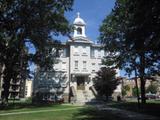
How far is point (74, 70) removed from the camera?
2368 inches

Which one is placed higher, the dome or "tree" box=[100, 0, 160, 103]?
the dome

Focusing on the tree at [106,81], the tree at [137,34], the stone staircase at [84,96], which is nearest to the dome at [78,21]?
the stone staircase at [84,96]

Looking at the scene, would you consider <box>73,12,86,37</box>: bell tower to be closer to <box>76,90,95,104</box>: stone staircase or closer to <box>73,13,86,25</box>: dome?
<box>73,13,86,25</box>: dome

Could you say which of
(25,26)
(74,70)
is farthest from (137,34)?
(74,70)

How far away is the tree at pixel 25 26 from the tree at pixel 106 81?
501 inches

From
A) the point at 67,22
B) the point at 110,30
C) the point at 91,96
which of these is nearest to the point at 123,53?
the point at 110,30

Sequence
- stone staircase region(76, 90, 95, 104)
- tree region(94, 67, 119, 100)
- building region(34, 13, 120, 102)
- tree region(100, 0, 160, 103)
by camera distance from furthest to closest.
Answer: building region(34, 13, 120, 102) → stone staircase region(76, 90, 95, 104) → tree region(94, 67, 119, 100) → tree region(100, 0, 160, 103)

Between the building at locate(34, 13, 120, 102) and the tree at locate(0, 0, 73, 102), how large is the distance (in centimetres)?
1772

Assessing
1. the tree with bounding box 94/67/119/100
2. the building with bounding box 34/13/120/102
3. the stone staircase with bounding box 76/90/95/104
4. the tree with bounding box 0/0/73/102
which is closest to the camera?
the tree with bounding box 0/0/73/102

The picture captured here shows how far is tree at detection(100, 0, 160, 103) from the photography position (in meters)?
15.4

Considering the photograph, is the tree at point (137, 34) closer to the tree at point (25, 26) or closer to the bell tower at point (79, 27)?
the tree at point (25, 26)

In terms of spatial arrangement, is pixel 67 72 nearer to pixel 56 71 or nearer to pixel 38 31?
pixel 56 71

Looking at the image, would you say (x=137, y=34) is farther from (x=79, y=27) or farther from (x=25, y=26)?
(x=79, y=27)

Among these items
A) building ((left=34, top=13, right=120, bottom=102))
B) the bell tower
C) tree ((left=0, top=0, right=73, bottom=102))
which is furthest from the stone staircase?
tree ((left=0, top=0, right=73, bottom=102))
